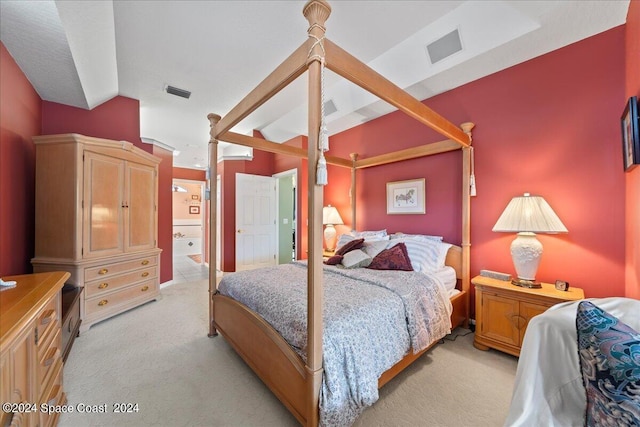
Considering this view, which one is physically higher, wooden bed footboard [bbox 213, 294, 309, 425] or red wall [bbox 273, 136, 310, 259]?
red wall [bbox 273, 136, 310, 259]

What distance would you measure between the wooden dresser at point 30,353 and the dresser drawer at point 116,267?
1.31 m

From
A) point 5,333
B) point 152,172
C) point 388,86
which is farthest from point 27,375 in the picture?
point 152,172

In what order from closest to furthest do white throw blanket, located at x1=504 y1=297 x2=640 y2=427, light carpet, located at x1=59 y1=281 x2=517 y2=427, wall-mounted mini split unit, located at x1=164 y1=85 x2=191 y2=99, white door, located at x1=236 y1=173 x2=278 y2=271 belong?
white throw blanket, located at x1=504 y1=297 x2=640 y2=427 → light carpet, located at x1=59 y1=281 x2=517 y2=427 → wall-mounted mini split unit, located at x1=164 y1=85 x2=191 y2=99 → white door, located at x1=236 y1=173 x2=278 y2=271

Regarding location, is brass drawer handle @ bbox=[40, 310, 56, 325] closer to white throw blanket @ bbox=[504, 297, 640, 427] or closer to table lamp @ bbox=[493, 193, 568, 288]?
white throw blanket @ bbox=[504, 297, 640, 427]

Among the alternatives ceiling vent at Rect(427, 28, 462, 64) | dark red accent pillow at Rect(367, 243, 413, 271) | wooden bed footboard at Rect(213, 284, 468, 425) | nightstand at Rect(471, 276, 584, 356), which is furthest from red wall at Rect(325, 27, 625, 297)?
wooden bed footboard at Rect(213, 284, 468, 425)

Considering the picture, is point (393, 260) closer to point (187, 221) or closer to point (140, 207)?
point (140, 207)

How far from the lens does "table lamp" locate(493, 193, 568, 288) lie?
1973mm

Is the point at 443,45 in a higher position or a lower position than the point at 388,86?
higher

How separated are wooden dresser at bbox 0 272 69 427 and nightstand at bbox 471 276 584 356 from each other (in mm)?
2876

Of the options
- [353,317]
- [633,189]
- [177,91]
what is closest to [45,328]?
[353,317]

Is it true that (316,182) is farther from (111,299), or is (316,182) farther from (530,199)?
(111,299)

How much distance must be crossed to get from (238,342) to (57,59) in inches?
115

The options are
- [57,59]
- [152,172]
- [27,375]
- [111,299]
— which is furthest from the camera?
[152,172]

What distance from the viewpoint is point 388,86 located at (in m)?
1.63
